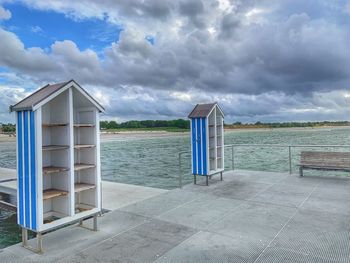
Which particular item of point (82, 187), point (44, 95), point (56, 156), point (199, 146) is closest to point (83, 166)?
Answer: point (82, 187)

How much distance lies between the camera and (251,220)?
4.61m

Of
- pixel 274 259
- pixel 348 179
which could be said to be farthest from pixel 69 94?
pixel 348 179

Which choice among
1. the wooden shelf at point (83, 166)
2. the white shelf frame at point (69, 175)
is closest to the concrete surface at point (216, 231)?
the white shelf frame at point (69, 175)

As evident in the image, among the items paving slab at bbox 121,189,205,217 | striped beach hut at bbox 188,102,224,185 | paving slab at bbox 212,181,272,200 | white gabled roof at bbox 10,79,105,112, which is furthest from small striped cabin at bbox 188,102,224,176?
white gabled roof at bbox 10,79,105,112

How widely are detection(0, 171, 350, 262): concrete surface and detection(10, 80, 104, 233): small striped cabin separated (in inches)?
14.7

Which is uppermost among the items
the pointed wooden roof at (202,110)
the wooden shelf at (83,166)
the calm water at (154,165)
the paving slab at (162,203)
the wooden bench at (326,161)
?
the pointed wooden roof at (202,110)

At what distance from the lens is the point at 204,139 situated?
23.6ft

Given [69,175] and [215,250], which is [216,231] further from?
[69,175]

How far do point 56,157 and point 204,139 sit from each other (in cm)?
383

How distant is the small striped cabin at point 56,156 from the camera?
355 centimetres

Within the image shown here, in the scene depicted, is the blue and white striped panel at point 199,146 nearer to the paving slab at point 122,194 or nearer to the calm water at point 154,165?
→ the paving slab at point 122,194

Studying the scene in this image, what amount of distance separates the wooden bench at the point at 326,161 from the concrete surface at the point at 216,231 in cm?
113

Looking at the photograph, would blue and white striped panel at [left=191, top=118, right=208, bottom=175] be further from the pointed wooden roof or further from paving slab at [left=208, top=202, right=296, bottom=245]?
paving slab at [left=208, top=202, right=296, bottom=245]

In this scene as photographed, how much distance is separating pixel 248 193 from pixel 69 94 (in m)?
4.22
